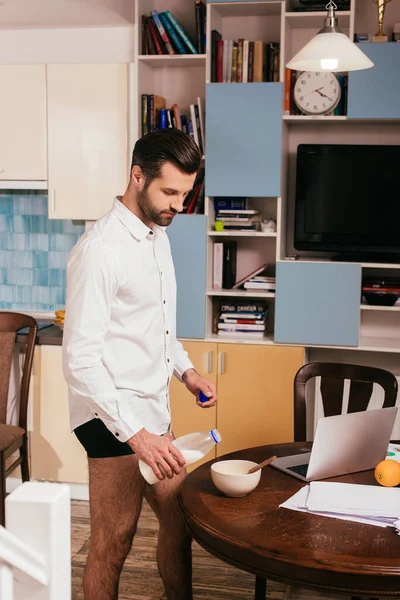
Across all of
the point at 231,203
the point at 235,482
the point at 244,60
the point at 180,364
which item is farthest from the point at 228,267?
the point at 235,482

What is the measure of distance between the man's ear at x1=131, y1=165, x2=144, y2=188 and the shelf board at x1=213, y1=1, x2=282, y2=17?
1784 millimetres

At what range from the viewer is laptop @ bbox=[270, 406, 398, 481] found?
1.92 metres

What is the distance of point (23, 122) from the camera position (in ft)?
12.6

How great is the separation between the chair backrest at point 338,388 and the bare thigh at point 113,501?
774 millimetres

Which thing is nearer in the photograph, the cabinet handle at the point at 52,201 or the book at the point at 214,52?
the book at the point at 214,52

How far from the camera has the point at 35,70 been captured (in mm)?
3781

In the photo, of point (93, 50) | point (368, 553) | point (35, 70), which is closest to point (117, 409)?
point (368, 553)

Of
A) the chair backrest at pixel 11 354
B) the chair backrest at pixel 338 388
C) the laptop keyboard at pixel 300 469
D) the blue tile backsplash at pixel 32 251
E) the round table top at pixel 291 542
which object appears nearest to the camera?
the round table top at pixel 291 542

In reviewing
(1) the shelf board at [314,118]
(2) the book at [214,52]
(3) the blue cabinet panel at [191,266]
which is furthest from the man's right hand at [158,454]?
(2) the book at [214,52]

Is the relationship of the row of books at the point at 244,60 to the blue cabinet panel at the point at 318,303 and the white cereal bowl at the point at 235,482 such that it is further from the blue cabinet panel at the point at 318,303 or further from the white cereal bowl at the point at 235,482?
the white cereal bowl at the point at 235,482

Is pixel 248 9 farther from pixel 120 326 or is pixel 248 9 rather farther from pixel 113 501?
pixel 113 501

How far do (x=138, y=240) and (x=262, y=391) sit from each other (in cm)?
174

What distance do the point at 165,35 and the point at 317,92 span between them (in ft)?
2.61

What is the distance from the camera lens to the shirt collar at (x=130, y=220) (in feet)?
6.98
